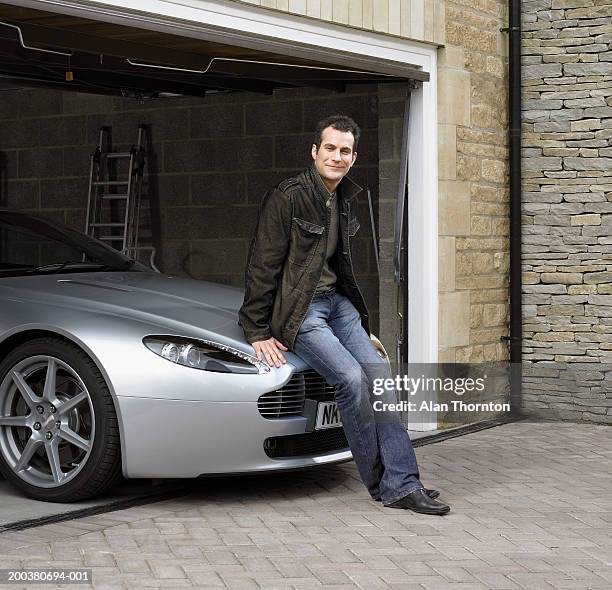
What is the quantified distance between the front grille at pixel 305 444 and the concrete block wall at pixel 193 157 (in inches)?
141

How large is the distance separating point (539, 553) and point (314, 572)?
995 millimetres

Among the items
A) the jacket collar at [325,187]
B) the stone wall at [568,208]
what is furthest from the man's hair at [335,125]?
the stone wall at [568,208]

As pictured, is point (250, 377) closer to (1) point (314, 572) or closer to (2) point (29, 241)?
(1) point (314, 572)

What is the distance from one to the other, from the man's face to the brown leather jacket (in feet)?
0.25

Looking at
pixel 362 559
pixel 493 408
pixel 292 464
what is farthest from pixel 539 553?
pixel 493 408

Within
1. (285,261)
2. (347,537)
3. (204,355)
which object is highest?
(285,261)

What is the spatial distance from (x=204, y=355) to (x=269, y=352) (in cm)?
31

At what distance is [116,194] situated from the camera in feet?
39.7

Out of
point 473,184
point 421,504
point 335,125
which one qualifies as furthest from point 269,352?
point 473,184

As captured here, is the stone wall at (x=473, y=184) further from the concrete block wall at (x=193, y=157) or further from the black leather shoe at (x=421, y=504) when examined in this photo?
the black leather shoe at (x=421, y=504)

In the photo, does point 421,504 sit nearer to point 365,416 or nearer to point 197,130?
point 365,416

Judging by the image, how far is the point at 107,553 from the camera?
5539 millimetres

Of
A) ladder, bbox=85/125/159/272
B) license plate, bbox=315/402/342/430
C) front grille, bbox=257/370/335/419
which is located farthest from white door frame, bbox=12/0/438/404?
ladder, bbox=85/125/159/272

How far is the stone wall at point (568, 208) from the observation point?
9992 millimetres
